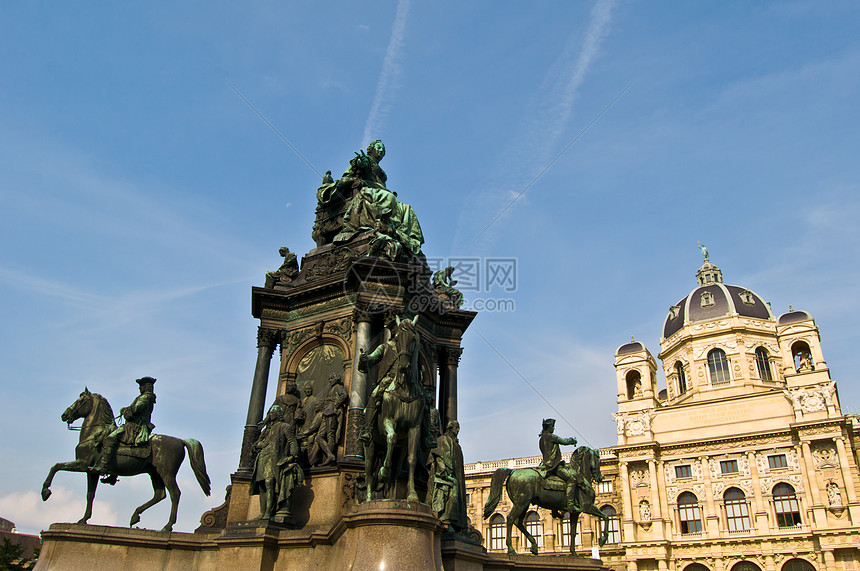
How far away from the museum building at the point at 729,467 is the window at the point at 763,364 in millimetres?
115

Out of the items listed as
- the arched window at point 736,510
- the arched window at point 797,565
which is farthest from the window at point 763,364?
the arched window at point 797,565

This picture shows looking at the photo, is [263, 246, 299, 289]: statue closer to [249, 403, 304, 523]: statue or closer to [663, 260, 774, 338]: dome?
[249, 403, 304, 523]: statue

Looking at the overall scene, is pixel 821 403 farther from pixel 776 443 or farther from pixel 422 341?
pixel 422 341

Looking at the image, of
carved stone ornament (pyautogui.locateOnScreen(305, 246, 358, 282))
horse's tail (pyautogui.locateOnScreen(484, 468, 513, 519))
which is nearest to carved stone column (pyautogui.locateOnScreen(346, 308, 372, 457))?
carved stone ornament (pyautogui.locateOnScreen(305, 246, 358, 282))

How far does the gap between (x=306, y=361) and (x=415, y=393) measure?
4530mm

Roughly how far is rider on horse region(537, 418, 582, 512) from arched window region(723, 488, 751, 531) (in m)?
47.5

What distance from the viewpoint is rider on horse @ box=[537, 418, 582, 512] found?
45.9 feet

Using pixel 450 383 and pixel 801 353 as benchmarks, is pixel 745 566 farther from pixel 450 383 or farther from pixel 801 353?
pixel 450 383

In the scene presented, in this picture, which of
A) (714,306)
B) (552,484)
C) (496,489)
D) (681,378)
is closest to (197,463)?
(496,489)

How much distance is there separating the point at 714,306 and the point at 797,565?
28.1 metres

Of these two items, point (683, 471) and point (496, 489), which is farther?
point (683, 471)

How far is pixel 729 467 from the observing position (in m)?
55.2

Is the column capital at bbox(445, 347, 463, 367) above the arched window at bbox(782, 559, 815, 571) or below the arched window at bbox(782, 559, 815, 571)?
above

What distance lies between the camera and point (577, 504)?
13891 millimetres
